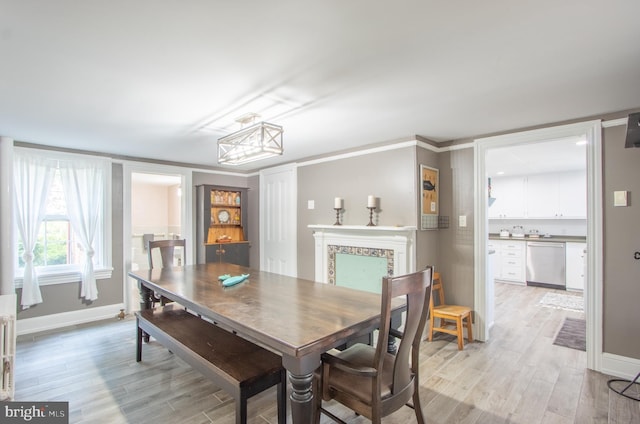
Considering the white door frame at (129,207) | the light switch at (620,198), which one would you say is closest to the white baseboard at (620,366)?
the light switch at (620,198)

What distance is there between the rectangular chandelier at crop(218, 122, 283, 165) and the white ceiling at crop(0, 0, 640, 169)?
0.21 meters

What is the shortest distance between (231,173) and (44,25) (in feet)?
13.7

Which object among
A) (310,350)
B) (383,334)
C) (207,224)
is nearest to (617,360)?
(383,334)

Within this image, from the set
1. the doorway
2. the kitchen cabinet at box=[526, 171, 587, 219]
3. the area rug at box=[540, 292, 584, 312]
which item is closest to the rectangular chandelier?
the doorway

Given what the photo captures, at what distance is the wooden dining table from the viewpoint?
1.43 m

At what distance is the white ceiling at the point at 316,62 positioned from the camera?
4.43ft

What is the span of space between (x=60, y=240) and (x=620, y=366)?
19.5 ft

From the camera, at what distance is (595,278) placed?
2.71 metres

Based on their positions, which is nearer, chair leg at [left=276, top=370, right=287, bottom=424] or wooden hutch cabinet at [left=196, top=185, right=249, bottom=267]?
chair leg at [left=276, top=370, right=287, bottom=424]

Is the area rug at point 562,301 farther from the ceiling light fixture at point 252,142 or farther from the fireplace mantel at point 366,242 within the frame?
the ceiling light fixture at point 252,142

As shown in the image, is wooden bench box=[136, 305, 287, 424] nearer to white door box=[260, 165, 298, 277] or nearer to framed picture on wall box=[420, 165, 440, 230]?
framed picture on wall box=[420, 165, 440, 230]

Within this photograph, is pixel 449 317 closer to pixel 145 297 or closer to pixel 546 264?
pixel 145 297

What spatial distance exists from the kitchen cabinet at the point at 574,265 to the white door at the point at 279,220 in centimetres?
476

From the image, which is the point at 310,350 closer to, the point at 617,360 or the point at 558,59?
the point at 558,59
